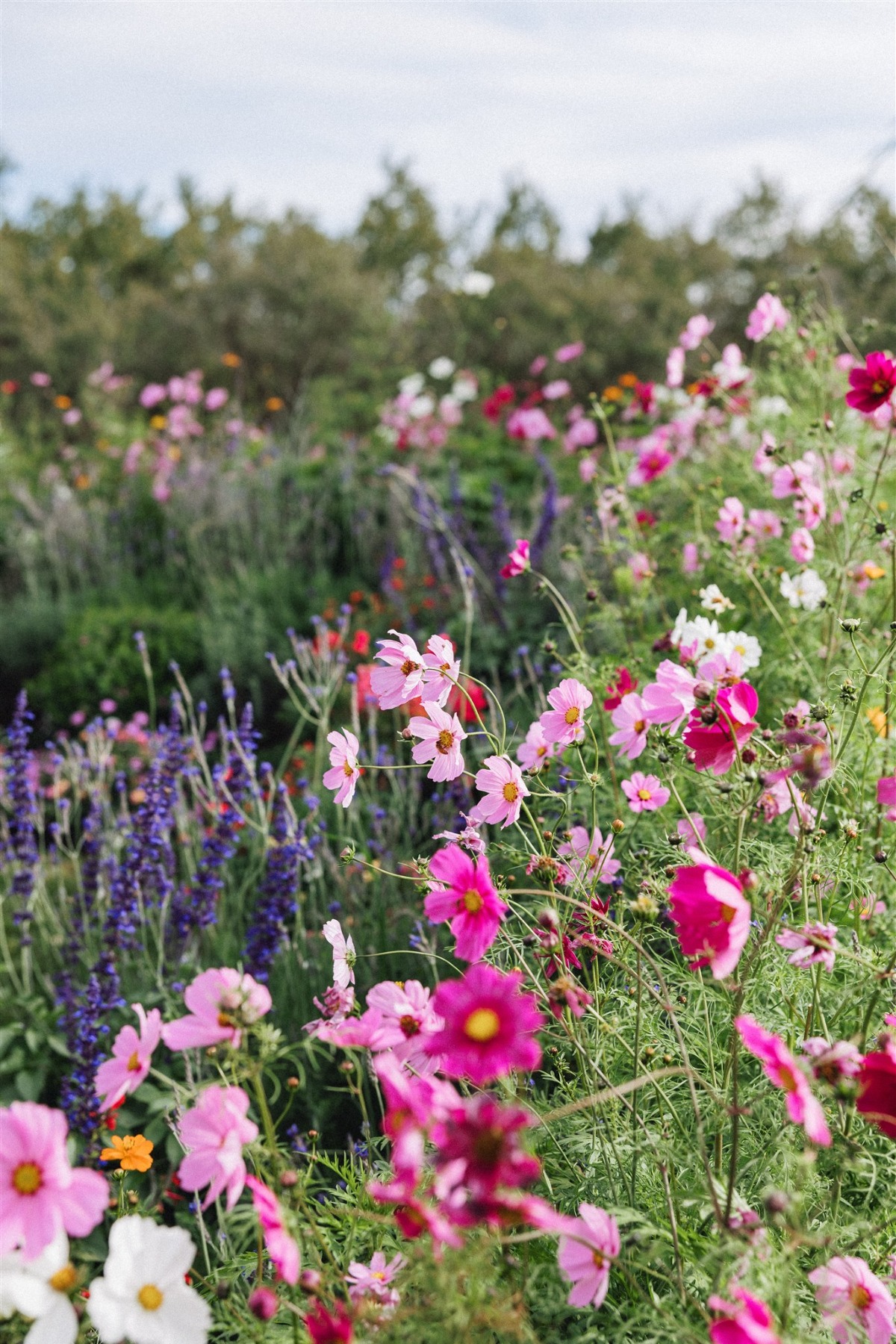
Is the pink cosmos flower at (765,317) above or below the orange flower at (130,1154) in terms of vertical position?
above

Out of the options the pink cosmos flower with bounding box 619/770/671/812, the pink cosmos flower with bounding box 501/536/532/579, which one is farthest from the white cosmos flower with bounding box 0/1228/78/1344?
the pink cosmos flower with bounding box 501/536/532/579

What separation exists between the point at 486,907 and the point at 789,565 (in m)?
2.04

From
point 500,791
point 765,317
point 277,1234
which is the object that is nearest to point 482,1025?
point 277,1234

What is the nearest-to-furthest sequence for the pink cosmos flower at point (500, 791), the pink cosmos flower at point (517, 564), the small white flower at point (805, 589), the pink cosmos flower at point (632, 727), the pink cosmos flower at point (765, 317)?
the pink cosmos flower at point (500, 791) < the pink cosmos flower at point (632, 727) < the pink cosmos flower at point (517, 564) < the small white flower at point (805, 589) < the pink cosmos flower at point (765, 317)

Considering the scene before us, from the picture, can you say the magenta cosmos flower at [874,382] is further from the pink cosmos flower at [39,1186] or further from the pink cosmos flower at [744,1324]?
the pink cosmos flower at [39,1186]

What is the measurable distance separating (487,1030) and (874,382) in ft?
4.16

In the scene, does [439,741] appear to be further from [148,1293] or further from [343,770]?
[148,1293]

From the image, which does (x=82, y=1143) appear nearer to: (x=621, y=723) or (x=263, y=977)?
(x=263, y=977)

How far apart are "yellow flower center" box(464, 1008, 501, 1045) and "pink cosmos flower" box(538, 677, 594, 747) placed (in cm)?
56

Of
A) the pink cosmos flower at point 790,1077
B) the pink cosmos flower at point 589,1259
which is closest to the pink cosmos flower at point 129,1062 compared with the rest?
the pink cosmos flower at point 589,1259

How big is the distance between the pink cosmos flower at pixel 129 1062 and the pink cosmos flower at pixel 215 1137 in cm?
11

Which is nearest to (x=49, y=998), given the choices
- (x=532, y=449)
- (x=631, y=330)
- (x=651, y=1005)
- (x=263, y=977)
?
(x=263, y=977)

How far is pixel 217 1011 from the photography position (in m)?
0.90

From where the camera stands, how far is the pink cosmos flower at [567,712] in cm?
135
